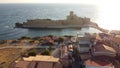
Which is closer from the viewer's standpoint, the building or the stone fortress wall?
the building

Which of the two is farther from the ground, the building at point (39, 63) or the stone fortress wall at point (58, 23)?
the building at point (39, 63)

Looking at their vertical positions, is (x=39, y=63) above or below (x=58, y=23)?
above

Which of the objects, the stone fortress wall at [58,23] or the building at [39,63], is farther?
the stone fortress wall at [58,23]

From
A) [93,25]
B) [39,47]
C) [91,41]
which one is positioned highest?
[91,41]

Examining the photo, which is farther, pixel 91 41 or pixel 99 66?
pixel 91 41

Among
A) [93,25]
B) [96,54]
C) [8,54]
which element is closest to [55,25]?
[93,25]

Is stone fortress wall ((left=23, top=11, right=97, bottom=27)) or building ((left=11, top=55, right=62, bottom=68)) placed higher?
building ((left=11, top=55, right=62, bottom=68))

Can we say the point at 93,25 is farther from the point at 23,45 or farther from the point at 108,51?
the point at 108,51

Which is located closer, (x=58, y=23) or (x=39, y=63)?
(x=39, y=63)

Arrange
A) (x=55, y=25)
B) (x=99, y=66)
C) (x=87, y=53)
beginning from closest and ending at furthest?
(x=99, y=66)
(x=87, y=53)
(x=55, y=25)

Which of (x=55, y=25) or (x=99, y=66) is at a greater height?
(x=99, y=66)

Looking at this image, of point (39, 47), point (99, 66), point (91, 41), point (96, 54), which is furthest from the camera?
point (39, 47)
